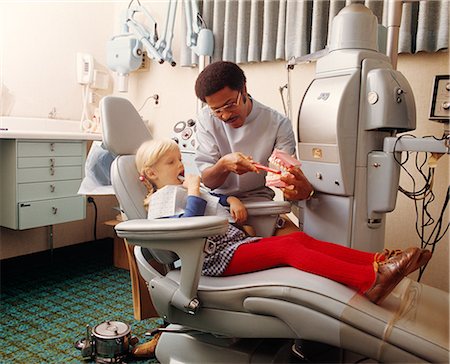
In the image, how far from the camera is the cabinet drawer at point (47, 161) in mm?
2244

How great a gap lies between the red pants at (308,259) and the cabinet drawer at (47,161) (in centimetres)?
149

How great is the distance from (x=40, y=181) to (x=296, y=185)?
1.50m

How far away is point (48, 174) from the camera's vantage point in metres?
2.38

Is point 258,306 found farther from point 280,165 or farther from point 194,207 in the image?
point 280,165

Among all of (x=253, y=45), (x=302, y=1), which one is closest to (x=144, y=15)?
(x=253, y=45)

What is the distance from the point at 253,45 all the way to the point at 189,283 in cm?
173

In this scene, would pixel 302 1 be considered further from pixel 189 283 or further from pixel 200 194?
pixel 189 283

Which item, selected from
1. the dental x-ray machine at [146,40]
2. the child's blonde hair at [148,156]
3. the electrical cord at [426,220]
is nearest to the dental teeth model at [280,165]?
the child's blonde hair at [148,156]

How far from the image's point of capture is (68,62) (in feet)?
9.60

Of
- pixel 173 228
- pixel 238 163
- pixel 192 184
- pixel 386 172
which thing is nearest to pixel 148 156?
pixel 192 184

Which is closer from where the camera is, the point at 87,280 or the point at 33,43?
the point at 87,280

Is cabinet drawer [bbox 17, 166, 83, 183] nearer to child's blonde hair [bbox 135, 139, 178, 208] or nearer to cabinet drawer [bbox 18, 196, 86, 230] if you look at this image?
cabinet drawer [bbox 18, 196, 86, 230]

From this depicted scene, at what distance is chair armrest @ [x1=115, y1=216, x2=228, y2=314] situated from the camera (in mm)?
1027

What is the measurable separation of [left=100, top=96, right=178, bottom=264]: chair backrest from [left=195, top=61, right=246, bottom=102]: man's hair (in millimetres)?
246
